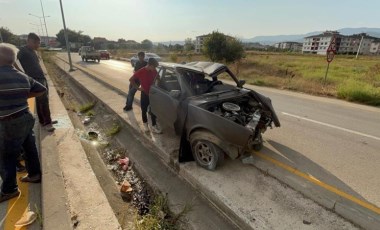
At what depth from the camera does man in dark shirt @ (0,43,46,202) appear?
3.02 m

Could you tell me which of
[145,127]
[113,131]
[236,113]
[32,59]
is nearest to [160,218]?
[236,113]

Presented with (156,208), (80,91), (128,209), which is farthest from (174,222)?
(80,91)

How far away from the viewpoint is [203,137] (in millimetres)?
4016

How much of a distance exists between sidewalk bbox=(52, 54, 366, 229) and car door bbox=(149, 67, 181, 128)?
0.75 m

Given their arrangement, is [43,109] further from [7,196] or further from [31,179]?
[7,196]

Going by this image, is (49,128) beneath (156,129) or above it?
above

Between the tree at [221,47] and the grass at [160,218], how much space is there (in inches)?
901

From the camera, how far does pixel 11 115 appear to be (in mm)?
3100

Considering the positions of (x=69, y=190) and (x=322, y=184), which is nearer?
(x=69, y=190)

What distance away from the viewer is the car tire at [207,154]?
4035 millimetres

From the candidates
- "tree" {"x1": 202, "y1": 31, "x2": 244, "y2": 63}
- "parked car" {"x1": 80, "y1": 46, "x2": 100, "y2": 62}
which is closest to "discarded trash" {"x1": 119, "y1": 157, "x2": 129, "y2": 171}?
"tree" {"x1": 202, "y1": 31, "x2": 244, "y2": 63}

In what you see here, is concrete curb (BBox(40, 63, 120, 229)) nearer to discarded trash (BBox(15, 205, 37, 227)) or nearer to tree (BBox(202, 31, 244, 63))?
discarded trash (BBox(15, 205, 37, 227))

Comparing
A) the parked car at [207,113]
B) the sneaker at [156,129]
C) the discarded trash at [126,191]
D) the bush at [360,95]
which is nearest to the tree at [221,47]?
the bush at [360,95]

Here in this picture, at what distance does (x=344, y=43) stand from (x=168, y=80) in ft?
468
